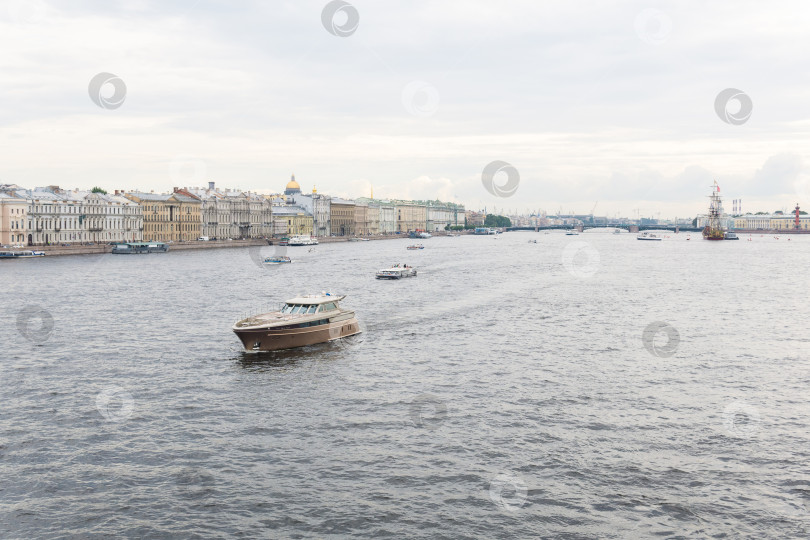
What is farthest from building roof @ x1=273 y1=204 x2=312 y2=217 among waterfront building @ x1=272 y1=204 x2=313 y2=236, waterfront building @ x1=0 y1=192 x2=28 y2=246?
Result: waterfront building @ x1=0 y1=192 x2=28 y2=246

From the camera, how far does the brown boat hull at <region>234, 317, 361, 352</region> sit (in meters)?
27.5

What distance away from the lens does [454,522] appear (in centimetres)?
1370

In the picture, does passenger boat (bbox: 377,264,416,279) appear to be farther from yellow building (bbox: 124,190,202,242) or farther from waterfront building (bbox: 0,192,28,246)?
yellow building (bbox: 124,190,202,242)

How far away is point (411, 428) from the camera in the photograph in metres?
18.7

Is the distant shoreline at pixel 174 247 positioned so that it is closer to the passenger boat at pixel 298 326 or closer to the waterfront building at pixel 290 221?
the waterfront building at pixel 290 221

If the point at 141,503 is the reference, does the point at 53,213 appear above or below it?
above

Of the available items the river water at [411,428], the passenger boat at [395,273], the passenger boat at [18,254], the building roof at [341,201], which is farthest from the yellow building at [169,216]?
the river water at [411,428]

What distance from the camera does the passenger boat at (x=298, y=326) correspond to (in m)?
27.7

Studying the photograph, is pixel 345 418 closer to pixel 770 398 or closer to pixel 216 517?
pixel 216 517

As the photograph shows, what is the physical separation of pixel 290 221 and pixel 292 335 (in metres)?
133

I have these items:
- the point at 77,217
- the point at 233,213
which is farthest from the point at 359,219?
the point at 77,217

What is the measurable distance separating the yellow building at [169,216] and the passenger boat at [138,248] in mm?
14218

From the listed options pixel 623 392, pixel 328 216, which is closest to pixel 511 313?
pixel 623 392

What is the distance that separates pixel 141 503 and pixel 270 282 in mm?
44380
